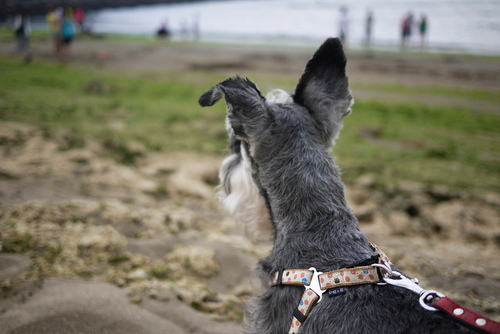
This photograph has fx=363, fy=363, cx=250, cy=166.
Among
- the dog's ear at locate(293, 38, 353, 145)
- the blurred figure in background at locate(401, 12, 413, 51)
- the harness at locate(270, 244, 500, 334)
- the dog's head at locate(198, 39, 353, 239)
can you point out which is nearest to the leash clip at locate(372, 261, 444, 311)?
the harness at locate(270, 244, 500, 334)

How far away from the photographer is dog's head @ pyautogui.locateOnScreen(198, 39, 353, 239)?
100 inches

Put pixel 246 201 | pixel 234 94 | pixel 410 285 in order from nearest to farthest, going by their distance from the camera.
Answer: pixel 410 285, pixel 234 94, pixel 246 201

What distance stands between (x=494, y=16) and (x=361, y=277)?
4347 centimetres

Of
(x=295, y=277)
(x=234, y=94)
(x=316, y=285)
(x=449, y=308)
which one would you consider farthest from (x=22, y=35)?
(x=449, y=308)

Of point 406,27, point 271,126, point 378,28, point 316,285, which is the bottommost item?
point 316,285

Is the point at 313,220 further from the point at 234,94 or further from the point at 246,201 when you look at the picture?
the point at 234,94

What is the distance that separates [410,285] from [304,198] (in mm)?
791

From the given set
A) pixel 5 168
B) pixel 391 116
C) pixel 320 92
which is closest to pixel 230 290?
pixel 320 92

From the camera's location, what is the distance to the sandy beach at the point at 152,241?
9.77 ft

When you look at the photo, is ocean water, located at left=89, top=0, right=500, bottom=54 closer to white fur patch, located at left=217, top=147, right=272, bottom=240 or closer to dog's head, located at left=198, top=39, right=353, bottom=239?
dog's head, located at left=198, top=39, right=353, bottom=239

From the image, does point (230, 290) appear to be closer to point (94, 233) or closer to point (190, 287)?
point (190, 287)

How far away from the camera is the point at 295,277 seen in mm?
2162

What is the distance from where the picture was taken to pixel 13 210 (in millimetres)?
3951

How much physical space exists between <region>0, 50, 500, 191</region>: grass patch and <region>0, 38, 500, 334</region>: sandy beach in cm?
56
